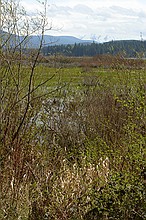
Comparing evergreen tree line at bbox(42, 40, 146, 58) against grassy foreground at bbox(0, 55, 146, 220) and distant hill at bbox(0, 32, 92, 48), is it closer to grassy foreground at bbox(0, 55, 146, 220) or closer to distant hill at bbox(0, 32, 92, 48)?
grassy foreground at bbox(0, 55, 146, 220)

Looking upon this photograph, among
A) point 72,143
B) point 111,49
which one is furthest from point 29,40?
point 111,49

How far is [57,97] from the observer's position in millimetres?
7688

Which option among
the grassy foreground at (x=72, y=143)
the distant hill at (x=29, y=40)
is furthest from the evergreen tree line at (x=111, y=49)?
the distant hill at (x=29, y=40)

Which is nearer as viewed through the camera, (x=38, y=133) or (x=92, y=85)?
(x=38, y=133)

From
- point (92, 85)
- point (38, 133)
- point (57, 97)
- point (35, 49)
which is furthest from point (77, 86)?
point (35, 49)

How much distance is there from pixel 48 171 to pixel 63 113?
230 centimetres

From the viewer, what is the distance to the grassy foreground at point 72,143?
195 inches

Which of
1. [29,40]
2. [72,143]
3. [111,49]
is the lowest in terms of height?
[72,143]

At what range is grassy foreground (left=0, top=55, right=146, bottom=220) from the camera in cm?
496

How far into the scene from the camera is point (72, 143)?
26.1ft

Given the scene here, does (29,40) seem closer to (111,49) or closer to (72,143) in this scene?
(72,143)

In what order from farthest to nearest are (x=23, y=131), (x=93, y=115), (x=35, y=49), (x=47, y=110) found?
(x=93, y=115), (x=47, y=110), (x=23, y=131), (x=35, y=49)

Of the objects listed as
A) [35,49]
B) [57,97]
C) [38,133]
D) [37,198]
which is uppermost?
[35,49]

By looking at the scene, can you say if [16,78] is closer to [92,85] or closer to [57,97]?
[57,97]
